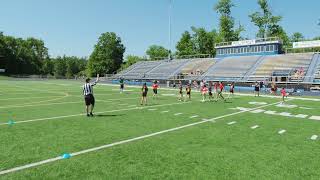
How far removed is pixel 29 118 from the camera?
13969 millimetres

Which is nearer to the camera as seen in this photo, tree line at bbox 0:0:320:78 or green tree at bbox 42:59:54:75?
tree line at bbox 0:0:320:78

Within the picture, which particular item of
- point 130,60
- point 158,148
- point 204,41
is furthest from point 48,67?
point 158,148

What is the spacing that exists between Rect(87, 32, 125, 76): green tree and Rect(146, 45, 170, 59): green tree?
1412 centimetres

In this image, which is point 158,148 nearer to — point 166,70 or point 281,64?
point 281,64

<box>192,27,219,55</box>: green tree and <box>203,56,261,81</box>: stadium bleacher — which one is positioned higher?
<box>192,27,219,55</box>: green tree

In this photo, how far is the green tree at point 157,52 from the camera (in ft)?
363

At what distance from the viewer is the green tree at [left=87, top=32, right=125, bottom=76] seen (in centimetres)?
9625

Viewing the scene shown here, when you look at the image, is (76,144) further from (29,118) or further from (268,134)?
(268,134)

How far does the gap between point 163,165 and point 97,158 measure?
1689mm

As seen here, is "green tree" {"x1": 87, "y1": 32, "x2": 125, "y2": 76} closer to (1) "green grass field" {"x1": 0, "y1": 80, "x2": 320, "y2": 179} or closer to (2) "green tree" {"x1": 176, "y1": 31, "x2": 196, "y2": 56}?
(2) "green tree" {"x1": 176, "y1": 31, "x2": 196, "y2": 56}

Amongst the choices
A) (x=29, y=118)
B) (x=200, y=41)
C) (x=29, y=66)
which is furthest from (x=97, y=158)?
(x=29, y=66)

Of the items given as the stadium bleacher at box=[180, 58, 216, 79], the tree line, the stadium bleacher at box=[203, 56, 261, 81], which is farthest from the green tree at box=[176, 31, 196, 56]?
the stadium bleacher at box=[203, 56, 261, 81]

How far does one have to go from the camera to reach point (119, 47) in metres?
102

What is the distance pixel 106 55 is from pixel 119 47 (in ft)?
20.8
